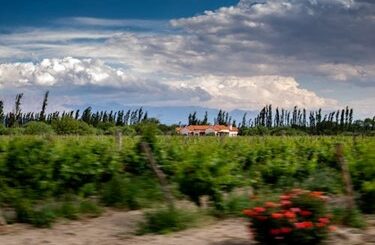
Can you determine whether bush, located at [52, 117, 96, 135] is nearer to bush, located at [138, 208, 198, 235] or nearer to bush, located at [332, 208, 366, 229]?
bush, located at [138, 208, 198, 235]

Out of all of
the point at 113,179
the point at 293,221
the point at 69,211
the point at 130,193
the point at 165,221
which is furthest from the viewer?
the point at 113,179

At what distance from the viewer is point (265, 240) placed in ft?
22.1

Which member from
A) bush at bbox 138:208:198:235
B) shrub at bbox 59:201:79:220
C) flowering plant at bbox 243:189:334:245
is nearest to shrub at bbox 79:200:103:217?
shrub at bbox 59:201:79:220

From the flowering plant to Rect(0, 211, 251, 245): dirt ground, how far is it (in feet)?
1.60

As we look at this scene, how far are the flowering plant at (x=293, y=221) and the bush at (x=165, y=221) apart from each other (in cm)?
129

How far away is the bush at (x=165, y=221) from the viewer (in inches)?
305

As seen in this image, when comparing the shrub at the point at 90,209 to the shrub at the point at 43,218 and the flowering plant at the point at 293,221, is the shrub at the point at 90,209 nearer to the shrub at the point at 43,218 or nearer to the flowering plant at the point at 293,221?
the shrub at the point at 43,218

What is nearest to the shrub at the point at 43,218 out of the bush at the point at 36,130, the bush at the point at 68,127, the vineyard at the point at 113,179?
the vineyard at the point at 113,179

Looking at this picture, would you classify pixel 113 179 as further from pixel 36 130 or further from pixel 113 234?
pixel 36 130

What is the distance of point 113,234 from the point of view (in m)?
7.77

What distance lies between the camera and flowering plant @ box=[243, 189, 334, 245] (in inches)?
257

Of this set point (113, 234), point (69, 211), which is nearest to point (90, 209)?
point (69, 211)

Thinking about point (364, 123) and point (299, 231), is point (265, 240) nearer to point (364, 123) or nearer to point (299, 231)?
point (299, 231)

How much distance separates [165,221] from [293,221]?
1.97m
